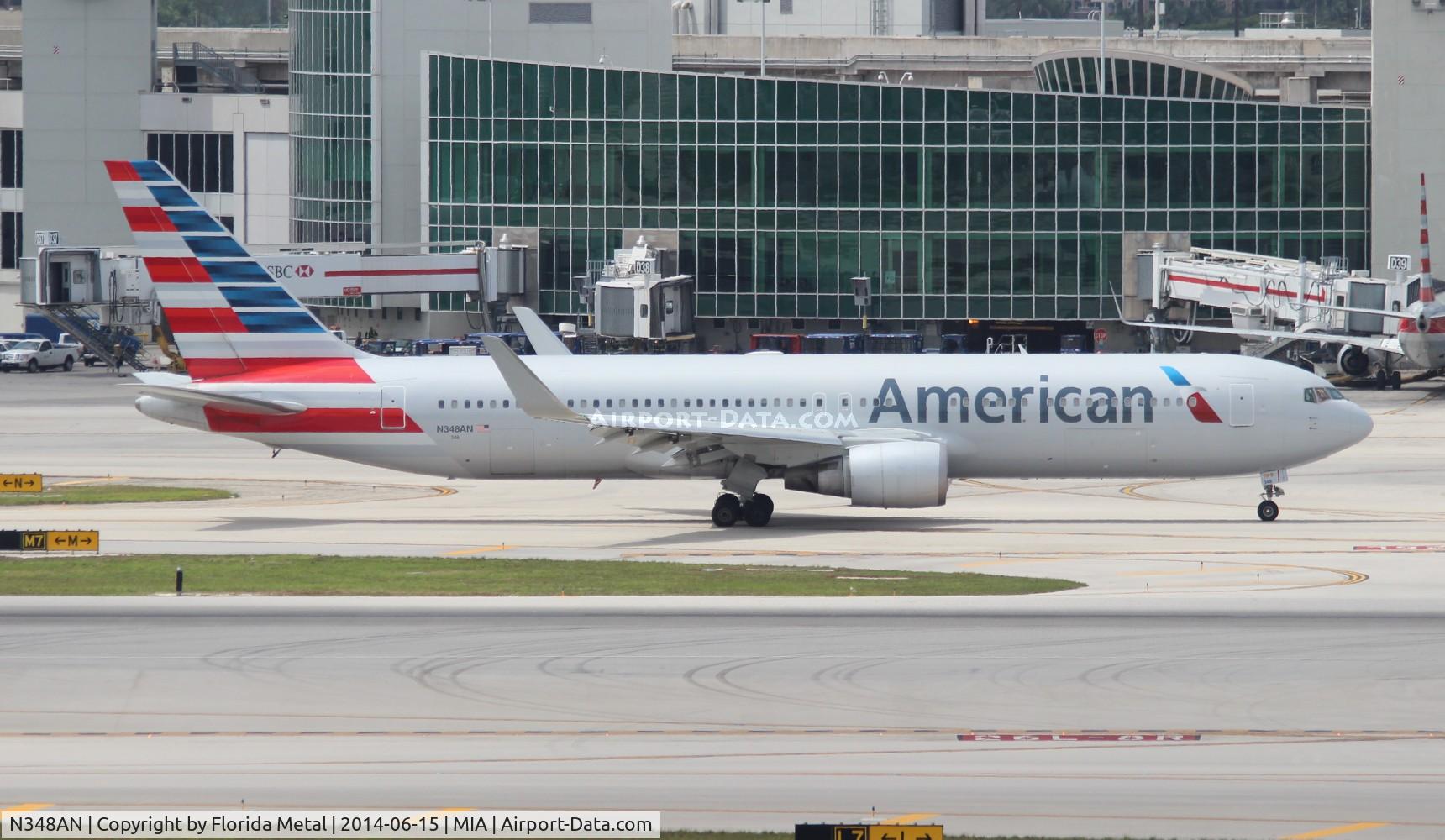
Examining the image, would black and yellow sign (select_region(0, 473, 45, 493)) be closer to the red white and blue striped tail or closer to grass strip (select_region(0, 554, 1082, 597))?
the red white and blue striped tail

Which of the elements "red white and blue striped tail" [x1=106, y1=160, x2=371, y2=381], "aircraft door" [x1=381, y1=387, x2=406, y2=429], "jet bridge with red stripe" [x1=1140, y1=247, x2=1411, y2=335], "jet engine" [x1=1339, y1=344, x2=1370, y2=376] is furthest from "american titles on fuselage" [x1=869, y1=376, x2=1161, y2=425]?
"jet engine" [x1=1339, y1=344, x2=1370, y2=376]

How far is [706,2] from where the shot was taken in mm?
151750

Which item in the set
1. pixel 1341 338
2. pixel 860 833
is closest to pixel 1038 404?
pixel 860 833

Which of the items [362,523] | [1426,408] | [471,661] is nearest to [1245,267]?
[1426,408]

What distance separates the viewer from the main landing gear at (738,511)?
135ft

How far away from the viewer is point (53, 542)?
35625mm

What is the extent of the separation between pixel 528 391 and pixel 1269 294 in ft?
176

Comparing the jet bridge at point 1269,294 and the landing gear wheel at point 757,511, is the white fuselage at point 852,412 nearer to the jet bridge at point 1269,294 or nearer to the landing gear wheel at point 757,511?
the landing gear wheel at point 757,511

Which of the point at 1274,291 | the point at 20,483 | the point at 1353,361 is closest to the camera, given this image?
the point at 20,483

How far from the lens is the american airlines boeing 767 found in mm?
41156

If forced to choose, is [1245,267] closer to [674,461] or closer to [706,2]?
[674,461]

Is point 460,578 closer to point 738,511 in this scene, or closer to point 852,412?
point 738,511

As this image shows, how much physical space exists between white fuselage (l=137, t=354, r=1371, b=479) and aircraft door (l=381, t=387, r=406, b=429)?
0.03m

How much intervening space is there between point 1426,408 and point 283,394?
47146 mm
